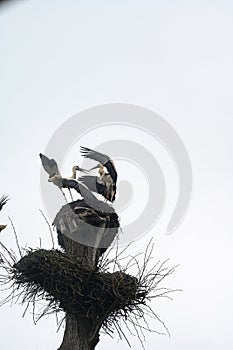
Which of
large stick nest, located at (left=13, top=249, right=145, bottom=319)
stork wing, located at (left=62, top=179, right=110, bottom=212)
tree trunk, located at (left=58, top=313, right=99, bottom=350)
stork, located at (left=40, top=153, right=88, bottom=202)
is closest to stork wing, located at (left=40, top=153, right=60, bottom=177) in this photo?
stork, located at (left=40, top=153, right=88, bottom=202)

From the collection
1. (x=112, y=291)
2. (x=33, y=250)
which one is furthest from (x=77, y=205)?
(x=112, y=291)

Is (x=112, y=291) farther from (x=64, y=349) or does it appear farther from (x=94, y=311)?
(x=64, y=349)

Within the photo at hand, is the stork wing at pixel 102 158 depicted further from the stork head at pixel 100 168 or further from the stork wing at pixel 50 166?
the stork wing at pixel 50 166

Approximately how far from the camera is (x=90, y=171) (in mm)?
5125

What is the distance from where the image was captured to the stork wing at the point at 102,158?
508 cm

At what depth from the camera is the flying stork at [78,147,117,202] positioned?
495cm

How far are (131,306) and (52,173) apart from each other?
1441 millimetres

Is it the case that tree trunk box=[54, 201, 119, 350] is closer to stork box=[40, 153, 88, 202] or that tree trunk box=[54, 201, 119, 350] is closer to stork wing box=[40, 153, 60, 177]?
stork box=[40, 153, 88, 202]

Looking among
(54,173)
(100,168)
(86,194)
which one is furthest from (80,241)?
(100,168)

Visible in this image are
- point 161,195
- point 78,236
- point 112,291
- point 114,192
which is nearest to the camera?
point 112,291

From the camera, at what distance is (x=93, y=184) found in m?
4.95

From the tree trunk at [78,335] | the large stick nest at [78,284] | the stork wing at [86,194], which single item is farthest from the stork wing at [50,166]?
the tree trunk at [78,335]

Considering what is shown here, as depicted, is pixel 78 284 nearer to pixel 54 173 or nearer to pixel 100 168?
pixel 54 173

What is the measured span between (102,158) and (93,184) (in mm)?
343
